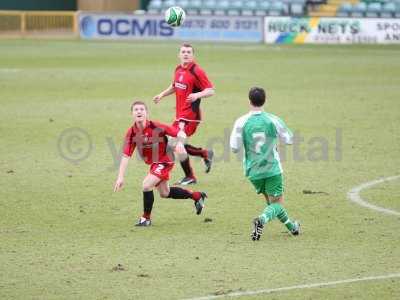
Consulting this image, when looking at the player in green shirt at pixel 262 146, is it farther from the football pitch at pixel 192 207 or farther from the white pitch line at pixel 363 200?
the white pitch line at pixel 363 200

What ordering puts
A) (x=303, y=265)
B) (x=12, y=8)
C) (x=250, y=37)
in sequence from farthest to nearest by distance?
(x=12, y=8)
(x=250, y=37)
(x=303, y=265)

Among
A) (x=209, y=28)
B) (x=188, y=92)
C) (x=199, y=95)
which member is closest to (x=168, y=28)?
(x=209, y=28)

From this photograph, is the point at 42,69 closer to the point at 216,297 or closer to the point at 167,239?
the point at 167,239

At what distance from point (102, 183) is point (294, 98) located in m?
10.7

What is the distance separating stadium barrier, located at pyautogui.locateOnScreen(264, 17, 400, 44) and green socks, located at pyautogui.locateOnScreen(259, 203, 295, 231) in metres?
30.6

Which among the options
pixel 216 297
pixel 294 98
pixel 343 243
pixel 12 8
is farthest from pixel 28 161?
pixel 12 8

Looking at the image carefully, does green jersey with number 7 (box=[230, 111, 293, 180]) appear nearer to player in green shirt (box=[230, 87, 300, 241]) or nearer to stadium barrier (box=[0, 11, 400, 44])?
player in green shirt (box=[230, 87, 300, 241])

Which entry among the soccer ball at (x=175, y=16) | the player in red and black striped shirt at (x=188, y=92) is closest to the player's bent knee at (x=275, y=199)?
the player in red and black striped shirt at (x=188, y=92)

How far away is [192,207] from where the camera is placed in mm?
11930

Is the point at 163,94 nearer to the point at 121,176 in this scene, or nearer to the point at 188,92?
the point at 188,92

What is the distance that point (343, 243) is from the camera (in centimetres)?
988

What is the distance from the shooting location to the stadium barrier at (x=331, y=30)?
39.6m

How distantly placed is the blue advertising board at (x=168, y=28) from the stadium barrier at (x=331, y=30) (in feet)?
2.88

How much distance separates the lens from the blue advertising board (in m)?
42.0
